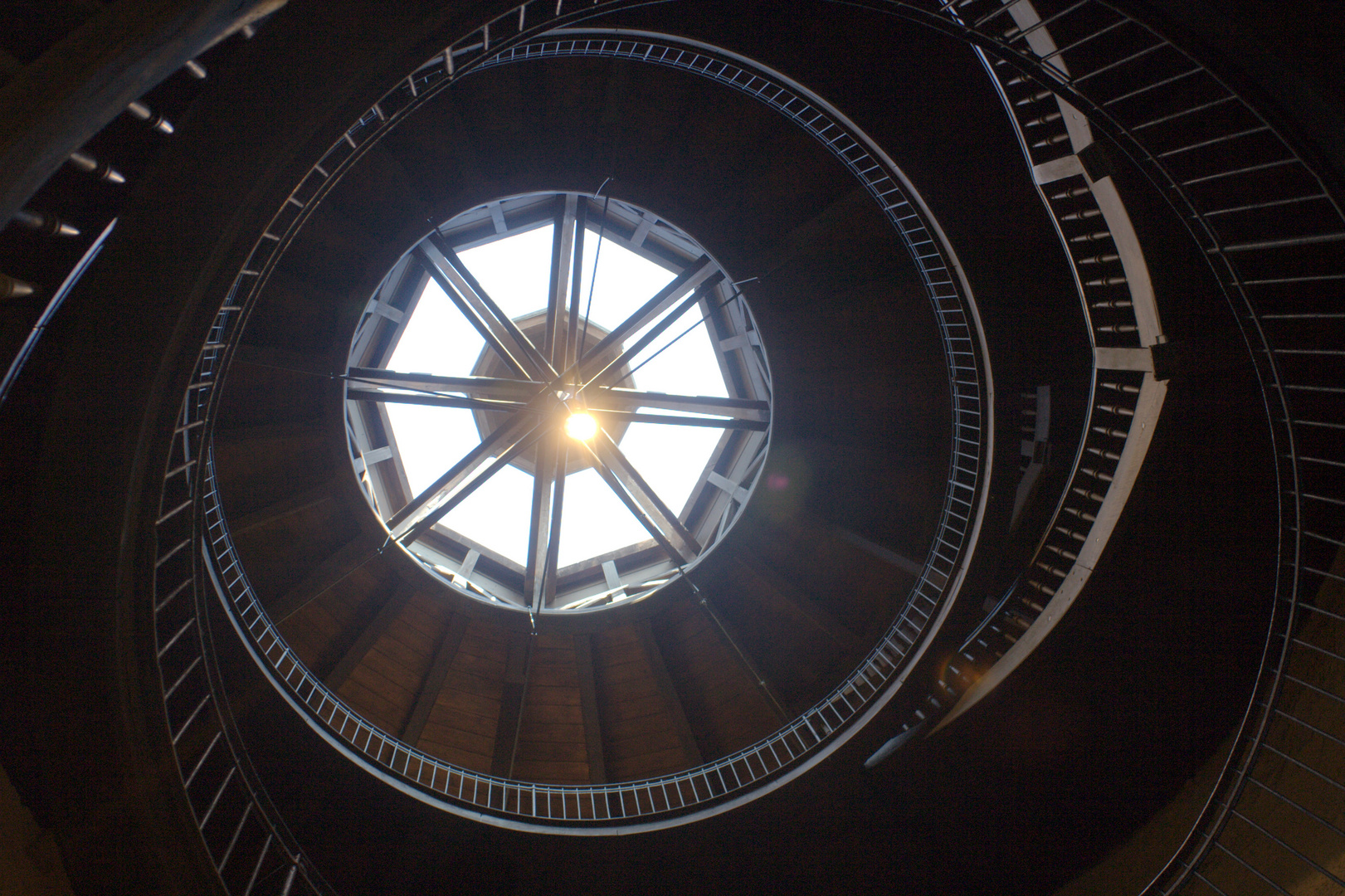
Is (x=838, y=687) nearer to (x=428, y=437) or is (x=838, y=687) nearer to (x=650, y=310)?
(x=650, y=310)

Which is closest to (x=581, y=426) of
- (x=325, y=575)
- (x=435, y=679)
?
(x=325, y=575)

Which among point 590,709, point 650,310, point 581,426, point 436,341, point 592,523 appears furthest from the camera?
point 592,523

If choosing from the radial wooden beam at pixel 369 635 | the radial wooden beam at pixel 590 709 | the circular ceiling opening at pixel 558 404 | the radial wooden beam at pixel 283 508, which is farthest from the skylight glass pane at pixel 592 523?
the radial wooden beam at pixel 283 508

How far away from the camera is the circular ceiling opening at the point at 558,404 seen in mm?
13422

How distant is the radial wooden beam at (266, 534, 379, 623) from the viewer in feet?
34.7

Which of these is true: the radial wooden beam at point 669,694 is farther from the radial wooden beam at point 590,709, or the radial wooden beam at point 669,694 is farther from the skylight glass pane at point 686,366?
the skylight glass pane at point 686,366

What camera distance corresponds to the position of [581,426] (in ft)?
49.0

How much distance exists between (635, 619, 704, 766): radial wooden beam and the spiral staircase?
0.19ft

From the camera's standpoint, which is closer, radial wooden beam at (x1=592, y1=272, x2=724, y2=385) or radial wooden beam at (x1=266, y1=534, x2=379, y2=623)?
radial wooden beam at (x1=266, y1=534, x2=379, y2=623)

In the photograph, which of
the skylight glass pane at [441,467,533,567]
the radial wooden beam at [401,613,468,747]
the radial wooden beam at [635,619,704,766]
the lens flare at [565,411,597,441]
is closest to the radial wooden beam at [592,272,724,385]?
the lens flare at [565,411,597,441]

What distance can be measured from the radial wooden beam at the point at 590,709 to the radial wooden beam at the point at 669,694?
3.63 feet

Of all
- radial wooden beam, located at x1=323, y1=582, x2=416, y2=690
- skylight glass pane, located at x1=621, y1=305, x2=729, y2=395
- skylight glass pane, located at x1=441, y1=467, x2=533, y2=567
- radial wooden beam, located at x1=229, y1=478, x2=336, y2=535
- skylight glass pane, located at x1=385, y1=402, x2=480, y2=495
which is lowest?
radial wooden beam, located at x1=323, y1=582, x2=416, y2=690

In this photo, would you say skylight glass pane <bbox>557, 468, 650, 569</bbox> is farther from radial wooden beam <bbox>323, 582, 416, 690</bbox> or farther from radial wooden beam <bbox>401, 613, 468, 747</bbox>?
radial wooden beam <bbox>323, 582, 416, 690</bbox>

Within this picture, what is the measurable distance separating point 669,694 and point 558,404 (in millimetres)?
6905
